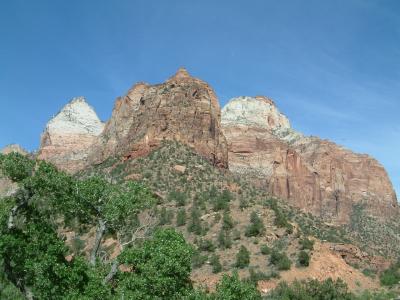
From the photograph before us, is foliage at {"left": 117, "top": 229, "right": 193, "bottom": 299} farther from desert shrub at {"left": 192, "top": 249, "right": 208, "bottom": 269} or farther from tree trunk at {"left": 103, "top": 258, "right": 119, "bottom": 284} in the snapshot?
desert shrub at {"left": 192, "top": 249, "right": 208, "bottom": 269}

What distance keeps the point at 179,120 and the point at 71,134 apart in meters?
72.9

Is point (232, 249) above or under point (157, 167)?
under

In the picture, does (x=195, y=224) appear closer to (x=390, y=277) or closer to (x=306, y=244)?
(x=306, y=244)

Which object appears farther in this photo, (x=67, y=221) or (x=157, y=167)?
(x=157, y=167)

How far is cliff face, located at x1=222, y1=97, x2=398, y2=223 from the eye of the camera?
133 m

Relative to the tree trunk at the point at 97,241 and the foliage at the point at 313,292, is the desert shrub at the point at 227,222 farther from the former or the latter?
the tree trunk at the point at 97,241

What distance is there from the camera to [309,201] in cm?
14438

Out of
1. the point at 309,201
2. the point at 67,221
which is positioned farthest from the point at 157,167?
the point at 309,201

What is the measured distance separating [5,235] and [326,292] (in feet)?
71.7

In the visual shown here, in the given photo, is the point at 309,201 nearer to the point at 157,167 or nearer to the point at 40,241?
the point at 157,167

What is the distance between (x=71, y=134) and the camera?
145m

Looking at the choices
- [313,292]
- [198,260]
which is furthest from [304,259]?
[198,260]

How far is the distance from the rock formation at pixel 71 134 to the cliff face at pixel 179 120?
40449 mm

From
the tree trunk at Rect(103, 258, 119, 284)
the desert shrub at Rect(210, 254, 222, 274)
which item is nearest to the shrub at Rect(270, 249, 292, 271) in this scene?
the desert shrub at Rect(210, 254, 222, 274)
